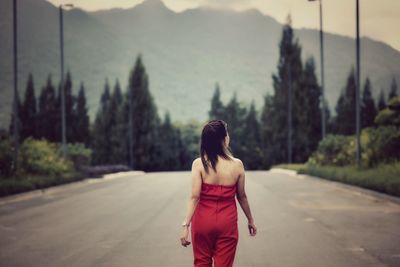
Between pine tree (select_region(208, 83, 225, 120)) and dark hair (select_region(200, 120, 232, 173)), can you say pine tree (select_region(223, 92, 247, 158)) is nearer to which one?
pine tree (select_region(208, 83, 225, 120))

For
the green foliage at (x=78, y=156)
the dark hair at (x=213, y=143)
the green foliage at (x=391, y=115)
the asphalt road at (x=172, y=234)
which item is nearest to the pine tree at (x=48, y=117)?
the green foliage at (x=78, y=156)

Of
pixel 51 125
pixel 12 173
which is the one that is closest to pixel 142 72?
pixel 51 125

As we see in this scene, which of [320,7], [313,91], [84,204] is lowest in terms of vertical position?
[84,204]

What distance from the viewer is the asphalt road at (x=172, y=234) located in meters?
10.1

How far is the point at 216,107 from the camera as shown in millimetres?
112250

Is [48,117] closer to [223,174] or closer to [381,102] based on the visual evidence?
[381,102]

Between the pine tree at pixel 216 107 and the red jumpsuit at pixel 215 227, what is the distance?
105121 millimetres

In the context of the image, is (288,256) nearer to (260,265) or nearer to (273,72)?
(260,265)

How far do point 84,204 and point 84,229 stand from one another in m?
7.51

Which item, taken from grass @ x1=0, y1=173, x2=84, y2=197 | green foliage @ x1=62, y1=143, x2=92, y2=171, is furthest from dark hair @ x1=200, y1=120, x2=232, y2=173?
green foliage @ x1=62, y1=143, x2=92, y2=171

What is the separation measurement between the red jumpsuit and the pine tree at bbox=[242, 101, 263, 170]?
9402cm

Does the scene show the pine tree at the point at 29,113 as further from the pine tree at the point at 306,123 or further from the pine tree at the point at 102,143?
the pine tree at the point at 306,123

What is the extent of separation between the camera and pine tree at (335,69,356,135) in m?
95.9

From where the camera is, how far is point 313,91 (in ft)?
233
